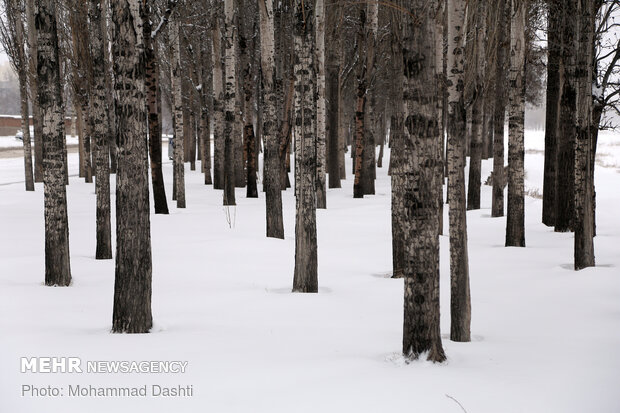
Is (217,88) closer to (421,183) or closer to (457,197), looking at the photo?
(457,197)

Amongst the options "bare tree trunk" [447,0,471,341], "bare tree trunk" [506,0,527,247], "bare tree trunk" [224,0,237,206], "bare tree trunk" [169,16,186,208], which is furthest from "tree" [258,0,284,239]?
"bare tree trunk" [447,0,471,341]

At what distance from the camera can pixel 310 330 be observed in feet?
20.5

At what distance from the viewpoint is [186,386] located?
4.42m

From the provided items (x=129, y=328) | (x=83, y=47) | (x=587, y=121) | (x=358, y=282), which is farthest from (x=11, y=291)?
(x=587, y=121)

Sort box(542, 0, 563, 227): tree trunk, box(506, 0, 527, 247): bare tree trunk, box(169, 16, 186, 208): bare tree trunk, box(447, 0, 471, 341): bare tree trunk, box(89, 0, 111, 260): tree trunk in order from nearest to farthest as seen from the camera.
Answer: box(447, 0, 471, 341): bare tree trunk → box(89, 0, 111, 260): tree trunk → box(506, 0, 527, 247): bare tree trunk → box(542, 0, 563, 227): tree trunk → box(169, 16, 186, 208): bare tree trunk

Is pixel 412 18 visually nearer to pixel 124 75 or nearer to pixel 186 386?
pixel 124 75

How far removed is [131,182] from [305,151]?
2727 millimetres

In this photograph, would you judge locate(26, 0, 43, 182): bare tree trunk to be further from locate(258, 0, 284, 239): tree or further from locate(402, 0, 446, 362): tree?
locate(402, 0, 446, 362): tree

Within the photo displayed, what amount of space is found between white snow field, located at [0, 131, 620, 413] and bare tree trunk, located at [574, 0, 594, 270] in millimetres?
625

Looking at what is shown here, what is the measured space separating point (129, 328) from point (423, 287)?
113 inches

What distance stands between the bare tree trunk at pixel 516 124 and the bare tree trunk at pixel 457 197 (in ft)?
14.8

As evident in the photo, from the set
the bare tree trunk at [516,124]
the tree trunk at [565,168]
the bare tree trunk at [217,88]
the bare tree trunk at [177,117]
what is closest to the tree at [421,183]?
the bare tree trunk at [516,124]

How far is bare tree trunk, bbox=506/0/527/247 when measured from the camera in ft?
35.0

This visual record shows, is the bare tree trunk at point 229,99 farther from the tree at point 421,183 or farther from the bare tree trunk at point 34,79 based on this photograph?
the tree at point 421,183
